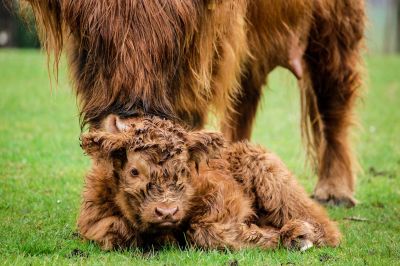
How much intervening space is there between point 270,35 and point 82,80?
236 cm

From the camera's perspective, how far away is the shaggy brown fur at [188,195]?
4.16m

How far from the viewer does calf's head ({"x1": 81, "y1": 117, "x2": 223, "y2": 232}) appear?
4.12m

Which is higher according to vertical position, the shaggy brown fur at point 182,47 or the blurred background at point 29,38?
the shaggy brown fur at point 182,47

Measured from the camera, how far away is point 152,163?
4145 millimetres

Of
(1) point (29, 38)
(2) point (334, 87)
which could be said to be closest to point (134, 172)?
(2) point (334, 87)

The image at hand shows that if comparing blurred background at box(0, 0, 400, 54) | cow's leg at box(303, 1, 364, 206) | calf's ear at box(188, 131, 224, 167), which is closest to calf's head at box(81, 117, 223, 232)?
calf's ear at box(188, 131, 224, 167)

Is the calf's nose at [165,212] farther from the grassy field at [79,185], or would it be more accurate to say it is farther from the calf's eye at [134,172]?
the grassy field at [79,185]

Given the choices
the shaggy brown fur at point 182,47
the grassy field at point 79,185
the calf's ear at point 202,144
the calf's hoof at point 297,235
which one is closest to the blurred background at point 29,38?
the grassy field at point 79,185

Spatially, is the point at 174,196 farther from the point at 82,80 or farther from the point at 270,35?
the point at 270,35

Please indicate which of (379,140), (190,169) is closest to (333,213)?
(190,169)

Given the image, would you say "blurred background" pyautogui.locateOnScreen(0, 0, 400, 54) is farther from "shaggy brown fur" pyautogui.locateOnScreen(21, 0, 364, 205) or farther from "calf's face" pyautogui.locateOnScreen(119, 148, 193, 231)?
"calf's face" pyautogui.locateOnScreen(119, 148, 193, 231)

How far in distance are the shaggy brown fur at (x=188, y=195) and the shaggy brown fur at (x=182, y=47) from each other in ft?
1.17

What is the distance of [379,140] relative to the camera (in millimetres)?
11664

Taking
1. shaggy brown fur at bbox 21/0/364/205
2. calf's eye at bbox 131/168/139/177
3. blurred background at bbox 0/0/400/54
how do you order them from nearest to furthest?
calf's eye at bbox 131/168/139/177 < shaggy brown fur at bbox 21/0/364/205 < blurred background at bbox 0/0/400/54
